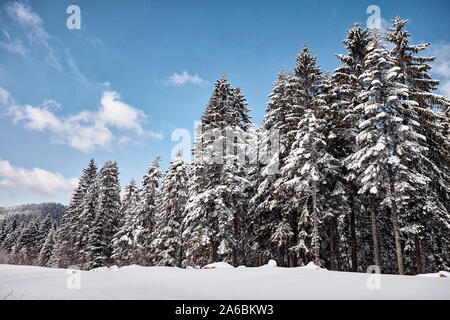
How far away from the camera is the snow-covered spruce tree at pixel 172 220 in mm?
26203

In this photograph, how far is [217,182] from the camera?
826 inches

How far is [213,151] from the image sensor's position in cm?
2100

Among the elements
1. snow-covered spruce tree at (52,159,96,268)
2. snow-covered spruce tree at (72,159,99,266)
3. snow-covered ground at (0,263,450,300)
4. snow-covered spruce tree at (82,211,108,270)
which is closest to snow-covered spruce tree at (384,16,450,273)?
snow-covered ground at (0,263,450,300)

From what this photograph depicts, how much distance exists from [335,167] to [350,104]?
5.55 meters

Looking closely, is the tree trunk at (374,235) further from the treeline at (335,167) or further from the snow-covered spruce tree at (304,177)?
the snow-covered spruce tree at (304,177)

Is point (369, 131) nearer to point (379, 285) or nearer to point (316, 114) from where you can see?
point (316, 114)

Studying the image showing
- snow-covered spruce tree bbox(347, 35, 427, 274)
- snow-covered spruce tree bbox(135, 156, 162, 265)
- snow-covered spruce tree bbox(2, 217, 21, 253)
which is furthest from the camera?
snow-covered spruce tree bbox(2, 217, 21, 253)

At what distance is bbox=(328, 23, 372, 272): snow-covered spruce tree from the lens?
18375 millimetres

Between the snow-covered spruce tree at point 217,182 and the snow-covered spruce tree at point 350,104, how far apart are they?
7818 millimetres

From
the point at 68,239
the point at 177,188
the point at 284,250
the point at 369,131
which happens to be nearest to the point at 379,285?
the point at 369,131

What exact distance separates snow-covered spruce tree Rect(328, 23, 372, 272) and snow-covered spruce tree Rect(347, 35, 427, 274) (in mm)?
1804

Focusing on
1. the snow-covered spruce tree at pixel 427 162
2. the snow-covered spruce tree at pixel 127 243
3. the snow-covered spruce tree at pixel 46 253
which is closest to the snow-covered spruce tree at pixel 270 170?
the snow-covered spruce tree at pixel 427 162

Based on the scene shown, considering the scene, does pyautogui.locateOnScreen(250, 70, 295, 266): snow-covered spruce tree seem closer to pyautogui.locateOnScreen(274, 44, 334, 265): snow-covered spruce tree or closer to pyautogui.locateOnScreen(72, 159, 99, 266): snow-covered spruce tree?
pyautogui.locateOnScreen(274, 44, 334, 265): snow-covered spruce tree
